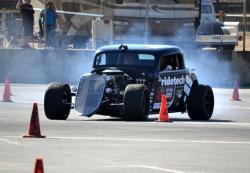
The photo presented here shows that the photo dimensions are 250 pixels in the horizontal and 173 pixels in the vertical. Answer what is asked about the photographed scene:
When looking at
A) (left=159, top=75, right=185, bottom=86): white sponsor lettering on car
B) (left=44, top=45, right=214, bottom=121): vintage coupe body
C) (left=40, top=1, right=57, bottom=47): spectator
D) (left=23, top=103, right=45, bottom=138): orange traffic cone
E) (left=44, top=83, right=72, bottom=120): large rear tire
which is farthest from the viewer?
(left=40, top=1, right=57, bottom=47): spectator

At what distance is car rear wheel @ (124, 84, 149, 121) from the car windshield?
1580 millimetres

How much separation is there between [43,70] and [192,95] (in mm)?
11928

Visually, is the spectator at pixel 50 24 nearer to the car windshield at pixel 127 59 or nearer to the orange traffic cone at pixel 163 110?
the car windshield at pixel 127 59

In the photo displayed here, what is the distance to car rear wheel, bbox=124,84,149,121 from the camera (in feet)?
63.8

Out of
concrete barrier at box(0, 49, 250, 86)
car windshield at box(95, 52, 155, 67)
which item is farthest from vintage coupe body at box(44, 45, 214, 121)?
concrete barrier at box(0, 49, 250, 86)

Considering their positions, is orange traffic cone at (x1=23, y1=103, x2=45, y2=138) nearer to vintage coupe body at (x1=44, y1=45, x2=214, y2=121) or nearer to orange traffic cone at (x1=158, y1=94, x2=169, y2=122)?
vintage coupe body at (x1=44, y1=45, x2=214, y2=121)

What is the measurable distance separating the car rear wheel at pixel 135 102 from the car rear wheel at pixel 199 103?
1861mm

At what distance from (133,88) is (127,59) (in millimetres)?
1944

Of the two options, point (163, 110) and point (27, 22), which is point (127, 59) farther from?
point (27, 22)

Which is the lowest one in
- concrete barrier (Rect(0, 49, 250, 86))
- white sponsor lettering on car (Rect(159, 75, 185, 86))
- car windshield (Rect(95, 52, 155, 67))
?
concrete barrier (Rect(0, 49, 250, 86))

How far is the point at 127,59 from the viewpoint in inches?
842

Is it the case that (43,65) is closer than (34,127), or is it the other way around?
(34,127)

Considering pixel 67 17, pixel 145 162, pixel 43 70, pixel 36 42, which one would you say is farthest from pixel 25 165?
pixel 67 17

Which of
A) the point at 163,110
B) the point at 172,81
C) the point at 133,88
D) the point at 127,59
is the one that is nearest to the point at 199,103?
the point at 172,81
